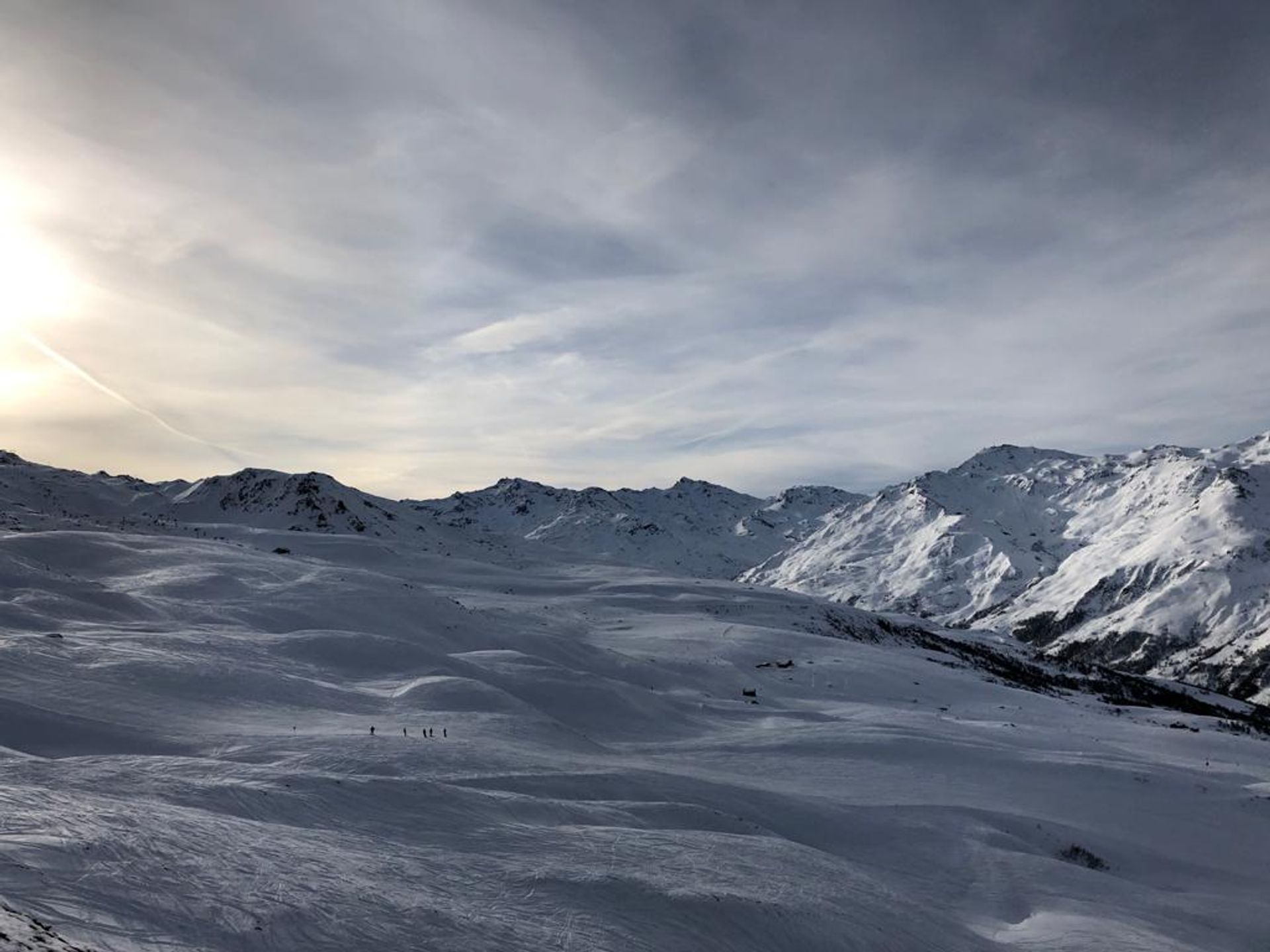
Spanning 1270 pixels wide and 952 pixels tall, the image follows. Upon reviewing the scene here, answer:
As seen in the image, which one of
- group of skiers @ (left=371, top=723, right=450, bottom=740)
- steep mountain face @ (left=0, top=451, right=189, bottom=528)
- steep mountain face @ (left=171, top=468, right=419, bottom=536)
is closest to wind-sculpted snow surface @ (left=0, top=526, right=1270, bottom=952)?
group of skiers @ (left=371, top=723, right=450, bottom=740)

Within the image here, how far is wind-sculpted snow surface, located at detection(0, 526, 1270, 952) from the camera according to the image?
10.8 meters

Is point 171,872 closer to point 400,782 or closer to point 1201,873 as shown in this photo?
point 400,782

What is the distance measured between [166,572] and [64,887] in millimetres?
39912

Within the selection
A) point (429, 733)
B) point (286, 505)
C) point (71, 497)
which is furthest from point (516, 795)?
point (286, 505)

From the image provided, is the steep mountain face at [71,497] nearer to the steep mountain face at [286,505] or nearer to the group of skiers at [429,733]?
the steep mountain face at [286,505]

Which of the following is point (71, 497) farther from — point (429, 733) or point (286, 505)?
point (429, 733)

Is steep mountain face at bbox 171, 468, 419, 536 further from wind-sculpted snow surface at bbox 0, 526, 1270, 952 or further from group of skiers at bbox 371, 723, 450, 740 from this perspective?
group of skiers at bbox 371, 723, 450, 740

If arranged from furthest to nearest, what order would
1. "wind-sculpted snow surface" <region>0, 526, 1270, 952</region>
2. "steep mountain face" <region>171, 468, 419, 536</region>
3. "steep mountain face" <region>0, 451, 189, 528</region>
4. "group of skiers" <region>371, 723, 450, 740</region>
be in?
1. "steep mountain face" <region>171, 468, 419, 536</region>
2. "steep mountain face" <region>0, 451, 189, 528</region>
3. "group of skiers" <region>371, 723, 450, 740</region>
4. "wind-sculpted snow surface" <region>0, 526, 1270, 952</region>

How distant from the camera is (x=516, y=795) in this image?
1758 cm

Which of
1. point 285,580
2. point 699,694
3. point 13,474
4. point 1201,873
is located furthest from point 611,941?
point 13,474

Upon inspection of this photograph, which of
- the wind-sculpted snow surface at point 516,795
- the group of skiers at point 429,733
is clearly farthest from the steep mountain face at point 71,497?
the group of skiers at point 429,733

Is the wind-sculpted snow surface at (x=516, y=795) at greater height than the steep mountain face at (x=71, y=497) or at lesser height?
lesser

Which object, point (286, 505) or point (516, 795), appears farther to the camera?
point (286, 505)

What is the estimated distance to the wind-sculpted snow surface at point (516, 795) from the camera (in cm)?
1077
